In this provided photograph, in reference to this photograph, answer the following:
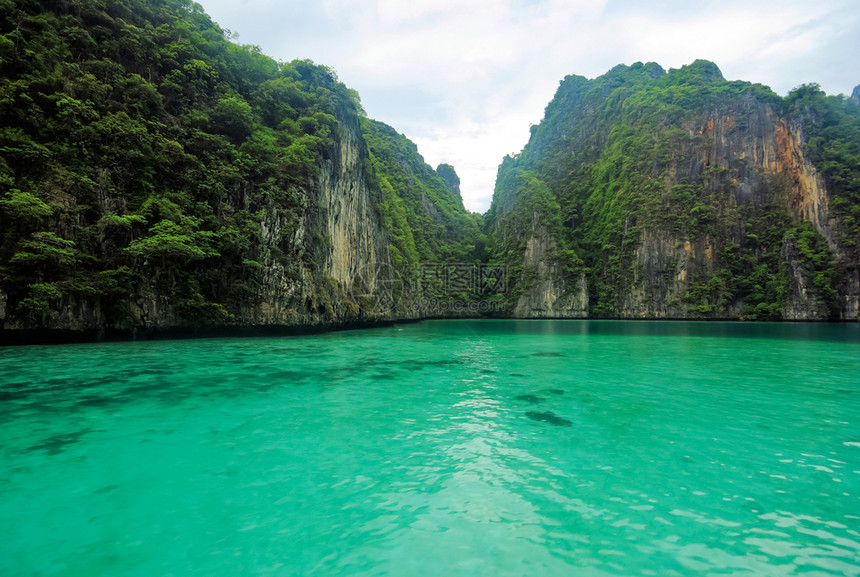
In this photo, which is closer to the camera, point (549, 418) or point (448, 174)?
point (549, 418)

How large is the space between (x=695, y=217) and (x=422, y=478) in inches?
2855

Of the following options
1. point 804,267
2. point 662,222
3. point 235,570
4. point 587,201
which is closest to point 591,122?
point 587,201

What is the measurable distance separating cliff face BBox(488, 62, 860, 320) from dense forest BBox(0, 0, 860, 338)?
11.9 inches

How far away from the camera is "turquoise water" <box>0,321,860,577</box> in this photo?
3295 mm

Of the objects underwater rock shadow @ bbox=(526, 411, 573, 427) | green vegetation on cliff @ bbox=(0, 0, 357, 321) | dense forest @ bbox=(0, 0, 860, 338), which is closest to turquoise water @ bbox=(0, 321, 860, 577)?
underwater rock shadow @ bbox=(526, 411, 573, 427)

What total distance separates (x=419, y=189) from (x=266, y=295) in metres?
64.3

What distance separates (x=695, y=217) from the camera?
61.7m

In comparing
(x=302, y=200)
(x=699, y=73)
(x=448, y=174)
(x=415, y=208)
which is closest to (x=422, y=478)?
(x=302, y=200)

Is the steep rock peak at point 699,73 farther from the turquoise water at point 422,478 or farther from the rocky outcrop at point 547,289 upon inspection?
the turquoise water at point 422,478

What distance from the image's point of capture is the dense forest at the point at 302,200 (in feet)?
56.2

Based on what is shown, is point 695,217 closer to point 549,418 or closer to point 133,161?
point 549,418

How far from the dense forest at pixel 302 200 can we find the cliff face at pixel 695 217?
0.99 ft

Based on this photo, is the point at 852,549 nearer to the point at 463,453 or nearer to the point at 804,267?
the point at 463,453

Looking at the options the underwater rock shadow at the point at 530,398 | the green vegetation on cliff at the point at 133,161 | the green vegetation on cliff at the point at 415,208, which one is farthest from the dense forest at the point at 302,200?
the underwater rock shadow at the point at 530,398
